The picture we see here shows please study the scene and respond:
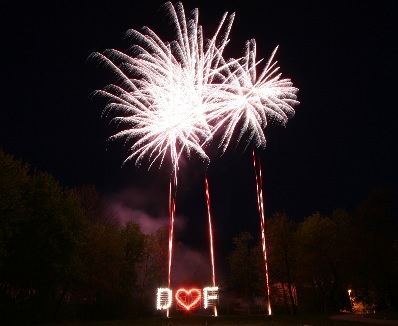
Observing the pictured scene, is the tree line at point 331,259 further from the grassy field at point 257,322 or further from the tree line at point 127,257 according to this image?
the grassy field at point 257,322

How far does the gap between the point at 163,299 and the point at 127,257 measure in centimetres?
4111

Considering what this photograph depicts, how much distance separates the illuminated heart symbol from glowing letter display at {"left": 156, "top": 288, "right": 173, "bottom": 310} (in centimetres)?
200

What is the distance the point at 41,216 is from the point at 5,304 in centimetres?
892

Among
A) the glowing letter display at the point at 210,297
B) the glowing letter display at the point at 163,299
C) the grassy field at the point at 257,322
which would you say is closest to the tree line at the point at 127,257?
the grassy field at the point at 257,322

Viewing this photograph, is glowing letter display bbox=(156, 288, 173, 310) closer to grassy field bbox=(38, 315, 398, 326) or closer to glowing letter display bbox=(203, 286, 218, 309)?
glowing letter display bbox=(203, 286, 218, 309)

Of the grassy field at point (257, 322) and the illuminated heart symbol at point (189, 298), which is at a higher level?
the illuminated heart symbol at point (189, 298)

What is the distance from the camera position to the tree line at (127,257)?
107 ft

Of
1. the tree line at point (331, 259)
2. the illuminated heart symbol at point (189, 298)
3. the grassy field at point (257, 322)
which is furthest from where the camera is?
the tree line at point (331, 259)

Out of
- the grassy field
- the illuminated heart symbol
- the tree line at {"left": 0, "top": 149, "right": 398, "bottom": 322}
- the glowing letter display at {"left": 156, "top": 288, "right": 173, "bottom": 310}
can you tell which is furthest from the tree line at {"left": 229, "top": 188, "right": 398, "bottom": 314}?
the glowing letter display at {"left": 156, "top": 288, "right": 173, "bottom": 310}

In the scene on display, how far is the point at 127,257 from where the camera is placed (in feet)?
198

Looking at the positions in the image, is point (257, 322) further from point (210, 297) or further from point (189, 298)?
point (210, 297)

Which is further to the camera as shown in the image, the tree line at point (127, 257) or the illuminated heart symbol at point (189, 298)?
the tree line at point (127, 257)

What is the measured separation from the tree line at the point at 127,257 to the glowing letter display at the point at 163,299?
11.4 metres

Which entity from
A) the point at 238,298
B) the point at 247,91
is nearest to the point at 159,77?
the point at 247,91
